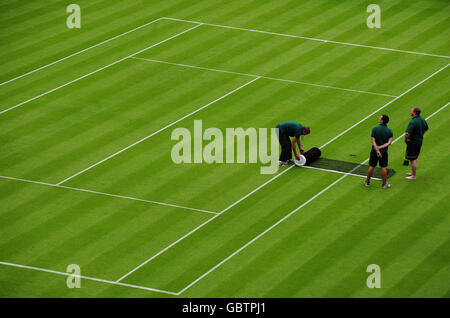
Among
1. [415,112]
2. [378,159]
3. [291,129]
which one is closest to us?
[378,159]

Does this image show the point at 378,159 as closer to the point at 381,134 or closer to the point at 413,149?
the point at 381,134

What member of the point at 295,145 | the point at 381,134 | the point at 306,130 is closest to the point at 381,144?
the point at 381,134

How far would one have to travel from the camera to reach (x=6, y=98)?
31.8m

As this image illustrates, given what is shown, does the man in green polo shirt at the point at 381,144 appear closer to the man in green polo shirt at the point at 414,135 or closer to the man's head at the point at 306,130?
the man in green polo shirt at the point at 414,135

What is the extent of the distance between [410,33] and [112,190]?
52.5 ft

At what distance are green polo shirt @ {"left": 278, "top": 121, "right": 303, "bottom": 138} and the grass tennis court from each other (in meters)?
1.01

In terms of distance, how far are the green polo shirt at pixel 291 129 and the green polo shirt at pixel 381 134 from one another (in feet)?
7.05

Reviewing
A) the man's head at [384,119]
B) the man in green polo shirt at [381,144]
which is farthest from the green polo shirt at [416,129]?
the man's head at [384,119]

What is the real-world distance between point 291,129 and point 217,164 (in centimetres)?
228

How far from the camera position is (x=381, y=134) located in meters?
24.9

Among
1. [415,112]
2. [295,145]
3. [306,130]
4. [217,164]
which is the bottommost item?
[217,164]

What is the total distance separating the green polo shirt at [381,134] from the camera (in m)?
24.8

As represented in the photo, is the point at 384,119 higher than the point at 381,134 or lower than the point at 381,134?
higher
